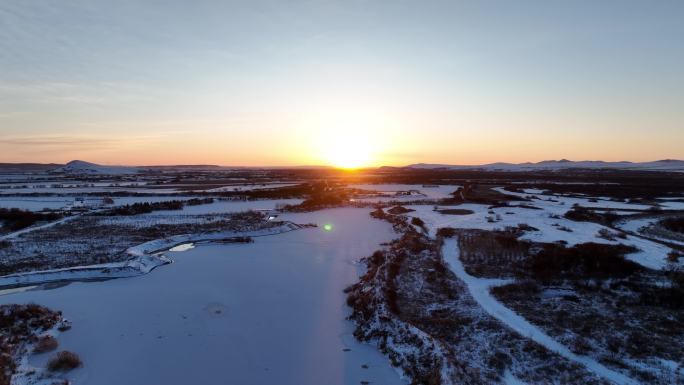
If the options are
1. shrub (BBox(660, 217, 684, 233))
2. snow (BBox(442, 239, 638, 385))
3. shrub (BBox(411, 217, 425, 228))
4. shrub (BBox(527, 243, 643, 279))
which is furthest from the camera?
shrub (BBox(411, 217, 425, 228))

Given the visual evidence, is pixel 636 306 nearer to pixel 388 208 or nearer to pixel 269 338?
pixel 269 338

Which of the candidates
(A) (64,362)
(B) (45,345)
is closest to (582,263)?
(A) (64,362)

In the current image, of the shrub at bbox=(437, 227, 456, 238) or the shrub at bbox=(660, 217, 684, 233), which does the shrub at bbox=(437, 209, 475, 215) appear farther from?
the shrub at bbox=(660, 217, 684, 233)

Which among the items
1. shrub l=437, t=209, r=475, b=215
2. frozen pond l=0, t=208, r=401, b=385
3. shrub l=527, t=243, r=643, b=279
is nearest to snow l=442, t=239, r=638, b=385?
shrub l=527, t=243, r=643, b=279

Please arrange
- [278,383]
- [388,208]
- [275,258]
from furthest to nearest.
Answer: [388,208] < [275,258] < [278,383]

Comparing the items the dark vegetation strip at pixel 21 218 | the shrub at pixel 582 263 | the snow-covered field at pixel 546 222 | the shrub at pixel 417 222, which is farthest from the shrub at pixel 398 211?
the dark vegetation strip at pixel 21 218

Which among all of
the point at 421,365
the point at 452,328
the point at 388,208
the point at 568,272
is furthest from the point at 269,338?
the point at 388,208
